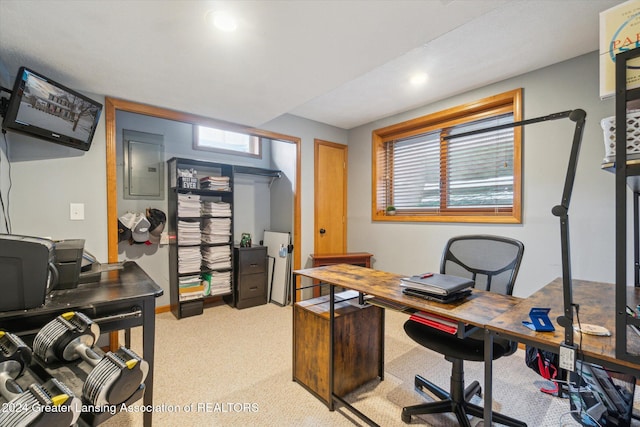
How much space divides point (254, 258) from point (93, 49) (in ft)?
8.73

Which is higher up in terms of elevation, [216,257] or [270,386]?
[216,257]

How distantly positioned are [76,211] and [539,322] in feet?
10.4

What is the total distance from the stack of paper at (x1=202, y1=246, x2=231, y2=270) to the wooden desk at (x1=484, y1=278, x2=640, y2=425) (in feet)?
10.5

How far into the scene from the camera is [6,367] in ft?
3.11

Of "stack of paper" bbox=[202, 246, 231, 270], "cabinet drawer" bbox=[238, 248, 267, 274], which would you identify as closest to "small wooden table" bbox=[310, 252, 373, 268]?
"cabinet drawer" bbox=[238, 248, 267, 274]

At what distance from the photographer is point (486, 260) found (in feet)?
6.05

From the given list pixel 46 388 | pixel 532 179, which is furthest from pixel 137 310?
→ pixel 532 179

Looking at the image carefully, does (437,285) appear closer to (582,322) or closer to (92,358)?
(582,322)

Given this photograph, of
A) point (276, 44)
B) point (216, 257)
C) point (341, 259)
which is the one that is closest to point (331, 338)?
point (276, 44)

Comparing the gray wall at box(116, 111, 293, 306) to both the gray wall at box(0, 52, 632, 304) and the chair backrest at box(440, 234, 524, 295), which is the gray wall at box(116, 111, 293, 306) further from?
the chair backrest at box(440, 234, 524, 295)

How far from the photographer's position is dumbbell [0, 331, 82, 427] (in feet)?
2.50

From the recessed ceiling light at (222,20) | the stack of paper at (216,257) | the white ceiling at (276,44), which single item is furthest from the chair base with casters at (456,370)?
the stack of paper at (216,257)

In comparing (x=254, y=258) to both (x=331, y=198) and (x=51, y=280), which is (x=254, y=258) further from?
(x=51, y=280)

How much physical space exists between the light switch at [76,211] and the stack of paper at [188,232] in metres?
1.05
